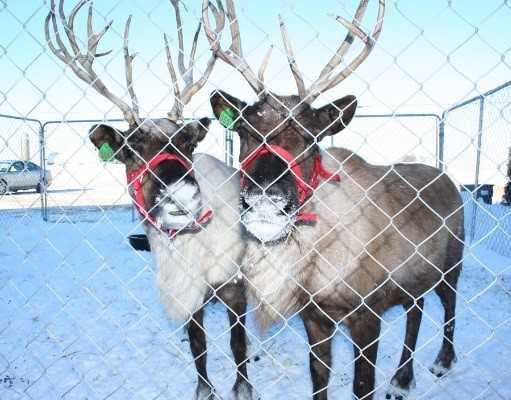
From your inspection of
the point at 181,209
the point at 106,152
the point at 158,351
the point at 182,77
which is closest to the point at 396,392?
the point at 158,351

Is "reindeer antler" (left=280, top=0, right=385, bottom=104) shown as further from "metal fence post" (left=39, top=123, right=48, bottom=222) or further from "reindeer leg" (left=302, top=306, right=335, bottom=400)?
"metal fence post" (left=39, top=123, right=48, bottom=222)

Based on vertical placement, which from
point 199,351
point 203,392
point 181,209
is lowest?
point 203,392

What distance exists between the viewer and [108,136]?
297 cm

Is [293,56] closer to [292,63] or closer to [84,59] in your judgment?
[292,63]

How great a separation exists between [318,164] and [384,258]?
2.41 ft

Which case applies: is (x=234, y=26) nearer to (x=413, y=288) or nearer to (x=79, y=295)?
(x=413, y=288)

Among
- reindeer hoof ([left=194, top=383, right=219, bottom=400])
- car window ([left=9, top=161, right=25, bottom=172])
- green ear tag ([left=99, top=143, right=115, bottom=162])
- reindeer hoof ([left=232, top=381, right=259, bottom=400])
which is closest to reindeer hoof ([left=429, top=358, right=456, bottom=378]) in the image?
reindeer hoof ([left=232, top=381, right=259, bottom=400])

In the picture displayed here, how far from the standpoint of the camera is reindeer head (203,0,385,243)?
207cm

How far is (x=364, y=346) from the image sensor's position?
105 inches

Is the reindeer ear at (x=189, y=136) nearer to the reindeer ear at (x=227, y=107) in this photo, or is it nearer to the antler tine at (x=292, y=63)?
the reindeer ear at (x=227, y=107)

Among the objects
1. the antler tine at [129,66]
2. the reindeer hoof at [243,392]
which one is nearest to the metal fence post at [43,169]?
the antler tine at [129,66]

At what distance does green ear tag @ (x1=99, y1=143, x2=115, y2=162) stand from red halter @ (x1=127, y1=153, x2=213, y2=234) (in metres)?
0.17

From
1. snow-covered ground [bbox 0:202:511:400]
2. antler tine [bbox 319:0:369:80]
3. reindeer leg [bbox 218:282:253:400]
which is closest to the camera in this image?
antler tine [bbox 319:0:369:80]

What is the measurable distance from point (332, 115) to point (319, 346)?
4.29 feet
